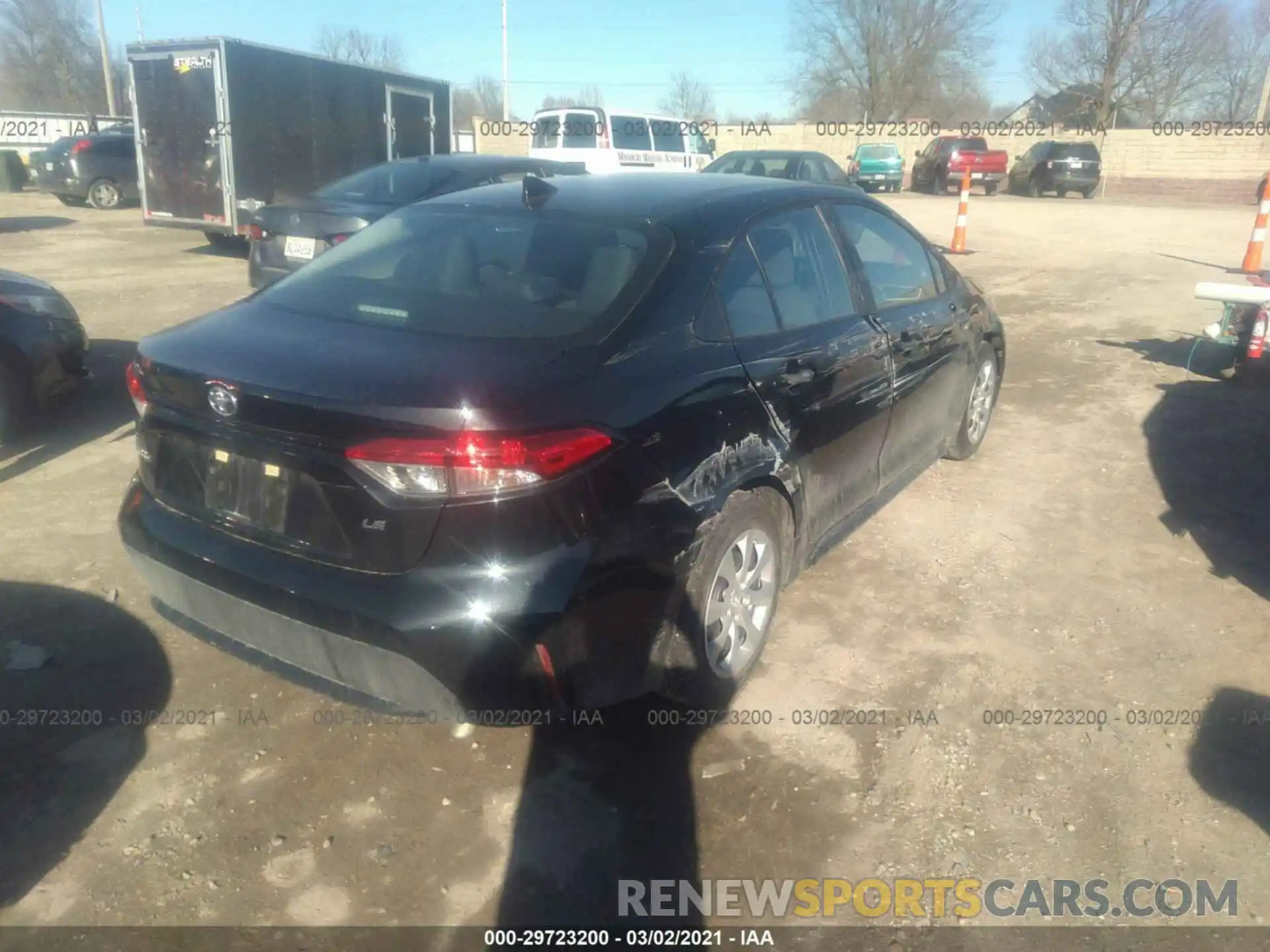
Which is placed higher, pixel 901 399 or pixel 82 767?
pixel 901 399

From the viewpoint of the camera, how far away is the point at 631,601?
2600 millimetres

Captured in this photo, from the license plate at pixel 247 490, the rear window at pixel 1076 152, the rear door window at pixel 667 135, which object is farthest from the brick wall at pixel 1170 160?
the license plate at pixel 247 490

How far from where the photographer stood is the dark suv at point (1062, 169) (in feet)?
94.8

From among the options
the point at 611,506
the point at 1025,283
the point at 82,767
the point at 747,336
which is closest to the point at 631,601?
the point at 611,506

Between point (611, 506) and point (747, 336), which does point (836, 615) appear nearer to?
point (747, 336)

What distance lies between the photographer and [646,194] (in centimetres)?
347

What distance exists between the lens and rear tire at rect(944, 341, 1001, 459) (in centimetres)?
528

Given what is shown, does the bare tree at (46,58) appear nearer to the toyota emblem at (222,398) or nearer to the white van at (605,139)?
the white van at (605,139)

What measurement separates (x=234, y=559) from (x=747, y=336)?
1728mm

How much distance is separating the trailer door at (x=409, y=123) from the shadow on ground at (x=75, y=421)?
31.7 ft

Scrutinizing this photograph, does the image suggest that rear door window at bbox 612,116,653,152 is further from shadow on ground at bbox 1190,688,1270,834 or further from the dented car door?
shadow on ground at bbox 1190,688,1270,834

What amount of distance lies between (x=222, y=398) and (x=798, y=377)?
6.09 feet

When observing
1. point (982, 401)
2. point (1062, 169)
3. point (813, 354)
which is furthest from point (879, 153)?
point (813, 354)

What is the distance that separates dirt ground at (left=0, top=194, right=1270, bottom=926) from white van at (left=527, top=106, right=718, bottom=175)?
16.3 m
